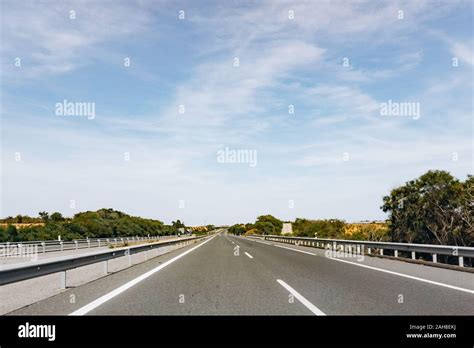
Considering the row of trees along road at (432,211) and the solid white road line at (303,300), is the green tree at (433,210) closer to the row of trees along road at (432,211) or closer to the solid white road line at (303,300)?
the row of trees along road at (432,211)

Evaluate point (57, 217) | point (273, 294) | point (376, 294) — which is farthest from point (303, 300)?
point (57, 217)

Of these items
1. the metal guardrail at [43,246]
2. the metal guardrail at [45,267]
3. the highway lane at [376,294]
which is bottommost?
the metal guardrail at [43,246]

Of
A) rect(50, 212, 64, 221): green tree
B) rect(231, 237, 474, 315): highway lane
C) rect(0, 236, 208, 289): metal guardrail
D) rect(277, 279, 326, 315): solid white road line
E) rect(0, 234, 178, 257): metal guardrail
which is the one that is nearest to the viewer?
rect(277, 279, 326, 315): solid white road line

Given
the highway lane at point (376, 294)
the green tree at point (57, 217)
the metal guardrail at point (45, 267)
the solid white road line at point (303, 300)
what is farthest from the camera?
the green tree at point (57, 217)

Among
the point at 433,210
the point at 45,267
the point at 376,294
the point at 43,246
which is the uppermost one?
the point at 433,210

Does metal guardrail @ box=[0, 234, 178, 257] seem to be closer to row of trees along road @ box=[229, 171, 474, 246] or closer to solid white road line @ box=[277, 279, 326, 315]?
solid white road line @ box=[277, 279, 326, 315]

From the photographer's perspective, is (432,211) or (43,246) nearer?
(43,246)

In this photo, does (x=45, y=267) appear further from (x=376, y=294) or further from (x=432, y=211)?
(x=432, y=211)

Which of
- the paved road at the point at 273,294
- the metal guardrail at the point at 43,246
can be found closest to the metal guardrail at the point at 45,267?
the paved road at the point at 273,294

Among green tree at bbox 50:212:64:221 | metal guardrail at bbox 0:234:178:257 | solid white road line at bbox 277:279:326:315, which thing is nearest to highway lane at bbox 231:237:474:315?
solid white road line at bbox 277:279:326:315

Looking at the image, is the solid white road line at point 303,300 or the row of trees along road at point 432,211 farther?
the row of trees along road at point 432,211

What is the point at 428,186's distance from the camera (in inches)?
1262
